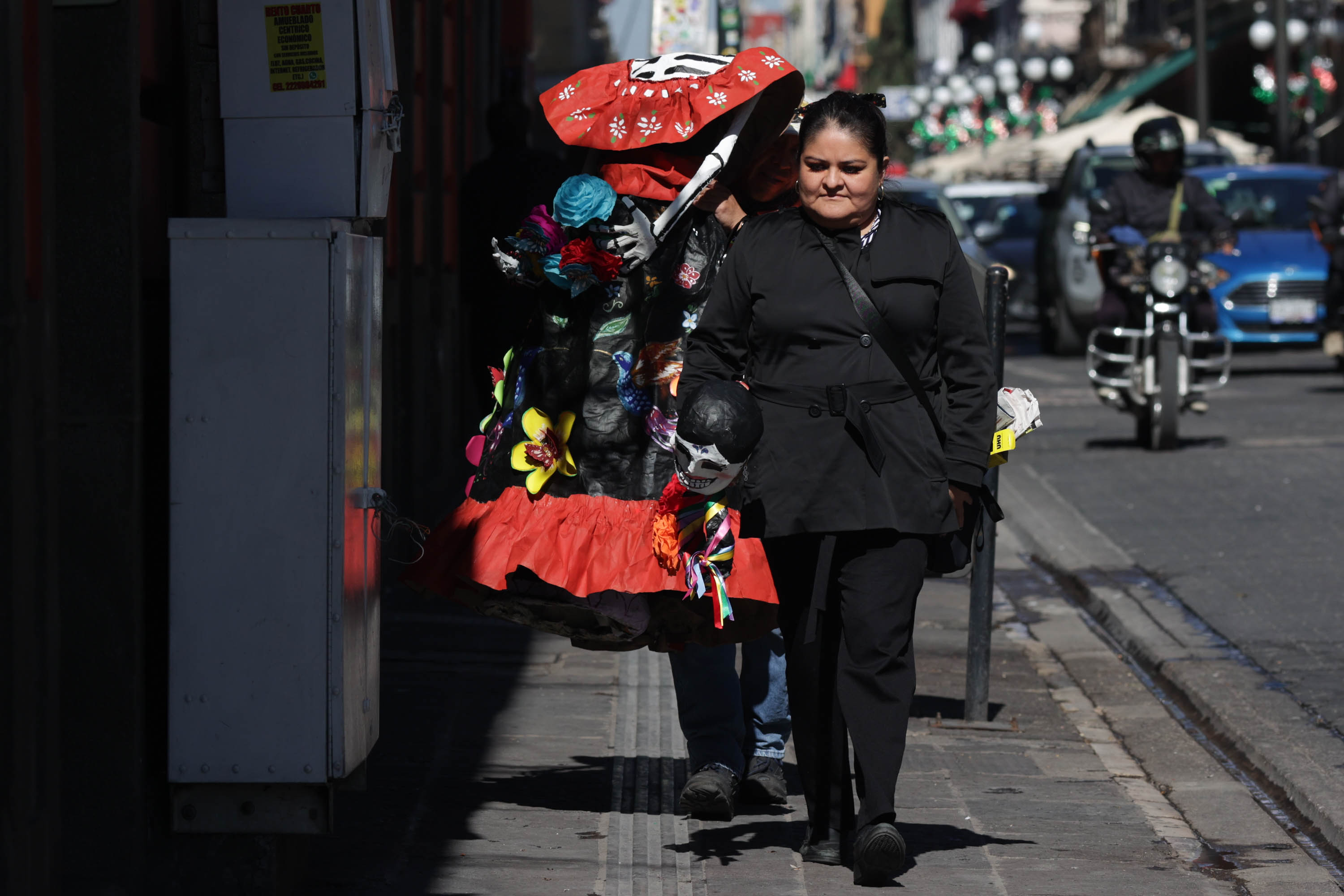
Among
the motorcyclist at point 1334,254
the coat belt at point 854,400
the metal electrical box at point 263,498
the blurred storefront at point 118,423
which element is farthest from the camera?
the motorcyclist at point 1334,254

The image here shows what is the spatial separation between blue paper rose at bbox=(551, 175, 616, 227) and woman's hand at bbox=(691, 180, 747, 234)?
0.85ft

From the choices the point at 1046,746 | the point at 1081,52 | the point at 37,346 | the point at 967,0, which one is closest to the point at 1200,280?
the point at 1046,746

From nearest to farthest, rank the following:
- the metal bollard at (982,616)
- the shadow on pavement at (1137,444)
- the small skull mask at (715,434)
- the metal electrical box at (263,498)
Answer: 1. the metal electrical box at (263,498)
2. the small skull mask at (715,434)
3. the metal bollard at (982,616)
4. the shadow on pavement at (1137,444)

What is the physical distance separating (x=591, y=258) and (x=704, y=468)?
604 mm

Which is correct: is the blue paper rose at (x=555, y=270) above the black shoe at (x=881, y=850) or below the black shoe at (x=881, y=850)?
above

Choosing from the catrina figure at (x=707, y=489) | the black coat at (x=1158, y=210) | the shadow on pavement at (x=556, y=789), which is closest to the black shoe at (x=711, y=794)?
the shadow on pavement at (x=556, y=789)

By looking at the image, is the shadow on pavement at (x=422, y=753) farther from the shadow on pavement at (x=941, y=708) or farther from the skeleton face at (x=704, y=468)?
the shadow on pavement at (x=941, y=708)

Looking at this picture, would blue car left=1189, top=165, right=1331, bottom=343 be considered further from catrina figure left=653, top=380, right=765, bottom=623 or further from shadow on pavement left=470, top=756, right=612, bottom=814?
catrina figure left=653, top=380, right=765, bottom=623

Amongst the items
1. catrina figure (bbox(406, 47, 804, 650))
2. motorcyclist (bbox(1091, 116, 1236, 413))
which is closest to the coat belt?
catrina figure (bbox(406, 47, 804, 650))

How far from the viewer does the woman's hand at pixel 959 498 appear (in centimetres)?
459

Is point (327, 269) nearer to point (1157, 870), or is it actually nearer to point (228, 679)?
point (228, 679)

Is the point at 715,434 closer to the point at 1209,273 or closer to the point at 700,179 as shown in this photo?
the point at 700,179

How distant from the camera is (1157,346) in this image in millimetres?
13422

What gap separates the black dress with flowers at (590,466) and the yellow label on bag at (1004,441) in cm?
56
